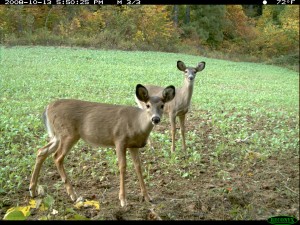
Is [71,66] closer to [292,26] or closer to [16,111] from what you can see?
[16,111]

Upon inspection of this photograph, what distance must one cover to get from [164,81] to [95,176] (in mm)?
1351

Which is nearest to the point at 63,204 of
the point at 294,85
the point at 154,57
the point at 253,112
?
the point at 154,57

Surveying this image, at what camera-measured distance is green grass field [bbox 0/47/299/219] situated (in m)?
2.86

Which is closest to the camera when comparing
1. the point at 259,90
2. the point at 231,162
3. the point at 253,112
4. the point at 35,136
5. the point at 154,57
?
the point at 154,57

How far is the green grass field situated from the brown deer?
1.01 feet

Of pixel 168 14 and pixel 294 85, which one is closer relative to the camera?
pixel 168 14

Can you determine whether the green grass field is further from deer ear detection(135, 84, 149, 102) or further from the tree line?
deer ear detection(135, 84, 149, 102)

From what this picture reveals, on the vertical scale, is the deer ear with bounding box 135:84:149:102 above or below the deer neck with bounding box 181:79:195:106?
above

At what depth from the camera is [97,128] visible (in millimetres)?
2705

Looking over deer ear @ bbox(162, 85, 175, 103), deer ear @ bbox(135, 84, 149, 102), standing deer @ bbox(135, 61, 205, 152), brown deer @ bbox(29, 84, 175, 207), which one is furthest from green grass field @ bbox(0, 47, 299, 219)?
deer ear @ bbox(135, 84, 149, 102)

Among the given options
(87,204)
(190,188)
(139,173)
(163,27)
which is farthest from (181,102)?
(87,204)

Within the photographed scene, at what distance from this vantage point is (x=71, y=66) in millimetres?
3566

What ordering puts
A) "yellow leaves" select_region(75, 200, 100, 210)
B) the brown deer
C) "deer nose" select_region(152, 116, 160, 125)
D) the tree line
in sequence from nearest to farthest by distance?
the tree line → "deer nose" select_region(152, 116, 160, 125) → "yellow leaves" select_region(75, 200, 100, 210) → the brown deer

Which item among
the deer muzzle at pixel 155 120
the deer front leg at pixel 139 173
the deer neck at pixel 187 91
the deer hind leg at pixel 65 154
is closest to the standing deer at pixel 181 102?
the deer neck at pixel 187 91
